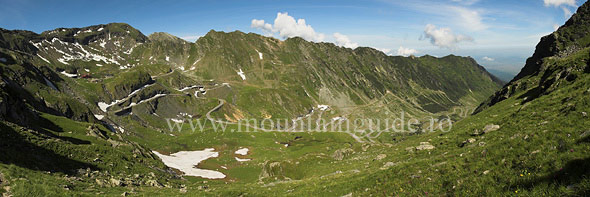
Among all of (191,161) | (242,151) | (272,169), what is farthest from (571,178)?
(242,151)

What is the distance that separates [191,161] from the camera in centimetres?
10688

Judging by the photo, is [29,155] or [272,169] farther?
[272,169]

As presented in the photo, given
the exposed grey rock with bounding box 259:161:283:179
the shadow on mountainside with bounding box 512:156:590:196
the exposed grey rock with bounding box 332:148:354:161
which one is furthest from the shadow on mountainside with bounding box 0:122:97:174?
the exposed grey rock with bounding box 332:148:354:161

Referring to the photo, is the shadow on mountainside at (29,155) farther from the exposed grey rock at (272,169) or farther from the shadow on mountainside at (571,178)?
the shadow on mountainside at (571,178)

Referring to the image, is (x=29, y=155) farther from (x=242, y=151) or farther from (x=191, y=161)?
(x=242, y=151)

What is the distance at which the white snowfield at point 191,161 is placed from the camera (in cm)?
8414

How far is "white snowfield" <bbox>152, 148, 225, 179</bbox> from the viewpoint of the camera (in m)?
84.1

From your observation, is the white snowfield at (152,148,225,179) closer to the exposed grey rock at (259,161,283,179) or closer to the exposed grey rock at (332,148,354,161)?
the exposed grey rock at (259,161,283,179)

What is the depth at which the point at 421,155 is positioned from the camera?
115ft

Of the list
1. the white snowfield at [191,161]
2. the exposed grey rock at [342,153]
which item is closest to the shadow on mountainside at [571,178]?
→ the exposed grey rock at [342,153]

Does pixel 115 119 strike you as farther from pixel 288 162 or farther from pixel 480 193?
pixel 480 193

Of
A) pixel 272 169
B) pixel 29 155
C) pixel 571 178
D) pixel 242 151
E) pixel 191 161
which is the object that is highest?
pixel 571 178

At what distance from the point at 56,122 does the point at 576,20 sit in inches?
11451

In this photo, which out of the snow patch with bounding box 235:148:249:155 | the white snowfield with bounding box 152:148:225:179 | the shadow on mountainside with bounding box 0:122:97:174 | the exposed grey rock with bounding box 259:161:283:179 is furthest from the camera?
the snow patch with bounding box 235:148:249:155
